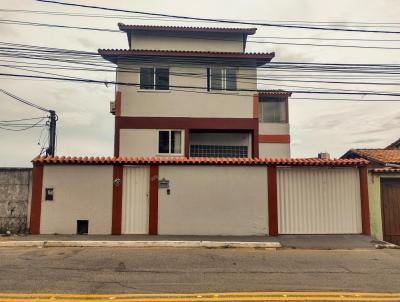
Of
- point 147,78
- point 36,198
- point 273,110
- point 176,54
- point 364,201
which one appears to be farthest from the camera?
point 273,110

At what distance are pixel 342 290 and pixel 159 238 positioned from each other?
6.40 m

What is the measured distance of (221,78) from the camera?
17.1 m

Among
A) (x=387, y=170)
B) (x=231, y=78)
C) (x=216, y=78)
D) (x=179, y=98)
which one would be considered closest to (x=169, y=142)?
(x=179, y=98)

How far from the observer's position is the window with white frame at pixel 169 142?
54.6 feet

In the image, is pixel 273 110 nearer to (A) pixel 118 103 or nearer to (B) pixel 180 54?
(B) pixel 180 54

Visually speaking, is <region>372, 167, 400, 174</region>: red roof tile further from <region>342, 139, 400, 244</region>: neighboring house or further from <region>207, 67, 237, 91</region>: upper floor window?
<region>207, 67, 237, 91</region>: upper floor window

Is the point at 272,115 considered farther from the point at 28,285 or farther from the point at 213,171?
the point at 28,285

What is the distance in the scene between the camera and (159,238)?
36.9 ft

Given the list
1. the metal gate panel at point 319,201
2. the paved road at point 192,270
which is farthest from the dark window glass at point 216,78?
the paved road at point 192,270

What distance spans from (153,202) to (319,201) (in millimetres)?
5982

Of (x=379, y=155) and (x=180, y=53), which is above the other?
(x=180, y=53)

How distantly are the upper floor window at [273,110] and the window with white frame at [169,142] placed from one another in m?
9.96

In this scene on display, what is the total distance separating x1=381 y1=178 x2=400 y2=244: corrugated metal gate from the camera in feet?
42.3

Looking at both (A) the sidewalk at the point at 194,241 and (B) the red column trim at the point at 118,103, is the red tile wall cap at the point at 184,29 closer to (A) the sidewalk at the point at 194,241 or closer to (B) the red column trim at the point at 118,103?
(B) the red column trim at the point at 118,103
